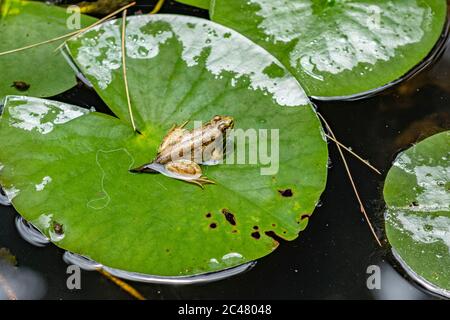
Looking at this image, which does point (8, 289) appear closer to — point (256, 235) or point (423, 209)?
point (256, 235)

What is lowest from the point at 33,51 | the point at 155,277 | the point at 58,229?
the point at 155,277

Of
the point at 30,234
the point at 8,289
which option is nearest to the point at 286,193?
the point at 30,234

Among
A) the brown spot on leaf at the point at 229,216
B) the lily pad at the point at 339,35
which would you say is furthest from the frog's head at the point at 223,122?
the lily pad at the point at 339,35

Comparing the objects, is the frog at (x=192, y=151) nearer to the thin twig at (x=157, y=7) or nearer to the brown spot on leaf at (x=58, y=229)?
the brown spot on leaf at (x=58, y=229)

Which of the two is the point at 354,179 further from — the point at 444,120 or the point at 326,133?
the point at 444,120

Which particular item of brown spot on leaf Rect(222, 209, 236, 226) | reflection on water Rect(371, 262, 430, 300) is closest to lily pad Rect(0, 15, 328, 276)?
brown spot on leaf Rect(222, 209, 236, 226)
